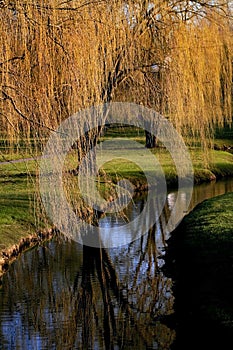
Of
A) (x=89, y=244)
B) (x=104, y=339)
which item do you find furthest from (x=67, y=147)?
(x=89, y=244)

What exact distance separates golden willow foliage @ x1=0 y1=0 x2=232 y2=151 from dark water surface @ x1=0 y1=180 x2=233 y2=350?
2.24m

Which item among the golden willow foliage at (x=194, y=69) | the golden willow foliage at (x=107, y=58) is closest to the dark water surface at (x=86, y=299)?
the golden willow foliage at (x=107, y=58)

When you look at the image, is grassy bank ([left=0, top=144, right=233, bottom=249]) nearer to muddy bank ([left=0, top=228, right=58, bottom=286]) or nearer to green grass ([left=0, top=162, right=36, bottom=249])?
green grass ([left=0, top=162, right=36, bottom=249])

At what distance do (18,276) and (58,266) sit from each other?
944 mm

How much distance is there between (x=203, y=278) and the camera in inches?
375

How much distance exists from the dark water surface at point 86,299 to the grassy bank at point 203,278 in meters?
0.21

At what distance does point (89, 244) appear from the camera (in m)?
12.9

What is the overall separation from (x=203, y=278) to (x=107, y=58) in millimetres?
3521

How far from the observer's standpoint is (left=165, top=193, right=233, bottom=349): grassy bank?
25.3ft

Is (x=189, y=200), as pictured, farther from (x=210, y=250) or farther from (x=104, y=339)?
(x=104, y=339)

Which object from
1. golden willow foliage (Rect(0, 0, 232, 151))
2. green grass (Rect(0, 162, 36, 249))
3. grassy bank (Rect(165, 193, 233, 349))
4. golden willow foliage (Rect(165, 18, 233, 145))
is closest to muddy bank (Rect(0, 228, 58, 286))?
green grass (Rect(0, 162, 36, 249))

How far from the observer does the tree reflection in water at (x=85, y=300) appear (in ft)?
25.2

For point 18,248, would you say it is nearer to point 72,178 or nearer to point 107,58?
point 107,58

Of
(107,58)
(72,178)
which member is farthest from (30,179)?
(107,58)
